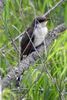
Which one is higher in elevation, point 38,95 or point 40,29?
point 40,29

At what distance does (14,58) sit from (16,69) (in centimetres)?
73

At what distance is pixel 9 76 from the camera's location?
261 cm

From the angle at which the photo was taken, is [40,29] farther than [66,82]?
Yes

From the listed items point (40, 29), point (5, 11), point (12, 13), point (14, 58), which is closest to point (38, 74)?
point (5, 11)

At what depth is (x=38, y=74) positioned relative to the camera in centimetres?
276

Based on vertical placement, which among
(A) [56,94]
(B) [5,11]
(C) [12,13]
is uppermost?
(C) [12,13]

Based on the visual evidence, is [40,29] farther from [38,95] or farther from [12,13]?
[38,95]

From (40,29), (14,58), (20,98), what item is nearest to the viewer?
(20,98)

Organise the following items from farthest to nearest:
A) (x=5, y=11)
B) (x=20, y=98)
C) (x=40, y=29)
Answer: (x=40, y=29)
(x=20, y=98)
(x=5, y=11)

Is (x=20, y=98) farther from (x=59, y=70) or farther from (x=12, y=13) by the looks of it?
(x=12, y=13)

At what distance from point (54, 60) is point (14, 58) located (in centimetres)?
78

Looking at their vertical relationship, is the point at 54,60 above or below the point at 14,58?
below

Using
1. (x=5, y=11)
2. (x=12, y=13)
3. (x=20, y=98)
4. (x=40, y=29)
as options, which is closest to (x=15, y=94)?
(x=20, y=98)

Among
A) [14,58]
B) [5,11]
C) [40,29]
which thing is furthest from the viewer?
[40,29]
